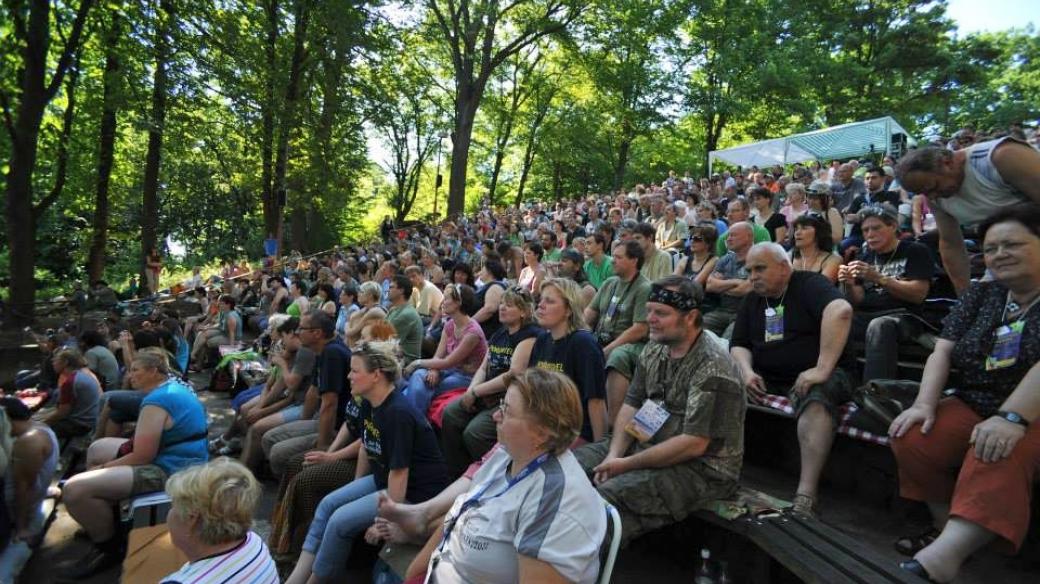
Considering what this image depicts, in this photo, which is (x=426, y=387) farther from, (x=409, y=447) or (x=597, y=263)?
(x=597, y=263)

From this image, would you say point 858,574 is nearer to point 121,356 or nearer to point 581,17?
point 121,356

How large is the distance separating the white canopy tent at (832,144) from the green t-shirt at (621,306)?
15109 millimetres

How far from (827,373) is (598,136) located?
3108 centimetres

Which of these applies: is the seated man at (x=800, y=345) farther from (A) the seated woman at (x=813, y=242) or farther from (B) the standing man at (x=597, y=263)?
(B) the standing man at (x=597, y=263)

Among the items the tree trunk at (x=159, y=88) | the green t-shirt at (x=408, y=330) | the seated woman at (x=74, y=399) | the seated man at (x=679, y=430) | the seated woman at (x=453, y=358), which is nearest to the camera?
the seated man at (x=679, y=430)

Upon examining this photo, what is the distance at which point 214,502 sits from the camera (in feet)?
7.04

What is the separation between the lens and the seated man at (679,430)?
260 centimetres

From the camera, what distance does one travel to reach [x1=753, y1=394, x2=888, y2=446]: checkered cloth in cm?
292

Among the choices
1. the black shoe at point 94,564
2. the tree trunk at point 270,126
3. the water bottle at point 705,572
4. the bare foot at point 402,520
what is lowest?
the black shoe at point 94,564

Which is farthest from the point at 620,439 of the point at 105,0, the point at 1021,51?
the point at 1021,51

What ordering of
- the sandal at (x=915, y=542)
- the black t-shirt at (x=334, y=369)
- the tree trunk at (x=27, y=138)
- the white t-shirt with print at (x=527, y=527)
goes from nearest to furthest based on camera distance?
the white t-shirt with print at (x=527, y=527), the sandal at (x=915, y=542), the black t-shirt at (x=334, y=369), the tree trunk at (x=27, y=138)

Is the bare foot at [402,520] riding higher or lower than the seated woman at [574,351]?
lower

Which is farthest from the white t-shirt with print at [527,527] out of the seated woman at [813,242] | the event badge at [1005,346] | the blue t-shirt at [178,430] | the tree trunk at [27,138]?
the tree trunk at [27,138]

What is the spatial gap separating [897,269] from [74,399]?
6892 millimetres
